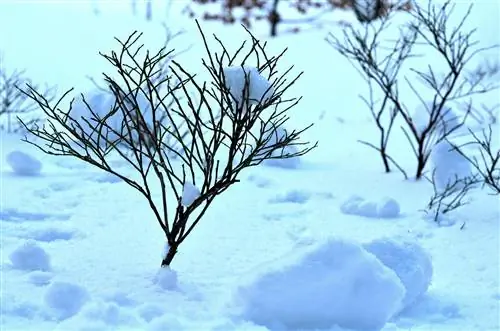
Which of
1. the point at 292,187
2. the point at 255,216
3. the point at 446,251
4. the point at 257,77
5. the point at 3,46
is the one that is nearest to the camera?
the point at 257,77

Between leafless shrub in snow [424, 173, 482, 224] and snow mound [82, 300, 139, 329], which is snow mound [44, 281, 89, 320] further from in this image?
leafless shrub in snow [424, 173, 482, 224]

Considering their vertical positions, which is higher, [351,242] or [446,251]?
[351,242]

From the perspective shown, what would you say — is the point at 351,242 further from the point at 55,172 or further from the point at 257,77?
the point at 55,172

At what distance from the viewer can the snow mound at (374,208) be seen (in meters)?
4.72

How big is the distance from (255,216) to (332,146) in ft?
11.2

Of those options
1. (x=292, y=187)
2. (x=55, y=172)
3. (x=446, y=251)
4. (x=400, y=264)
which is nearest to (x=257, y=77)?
(x=400, y=264)

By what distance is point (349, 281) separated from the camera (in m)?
2.84

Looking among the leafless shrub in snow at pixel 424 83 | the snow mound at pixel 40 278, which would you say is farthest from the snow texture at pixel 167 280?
the leafless shrub in snow at pixel 424 83

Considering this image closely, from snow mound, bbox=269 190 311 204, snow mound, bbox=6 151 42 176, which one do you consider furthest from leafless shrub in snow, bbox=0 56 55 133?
snow mound, bbox=269 190 311 204

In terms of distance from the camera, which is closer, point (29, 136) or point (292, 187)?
point (292, 187)

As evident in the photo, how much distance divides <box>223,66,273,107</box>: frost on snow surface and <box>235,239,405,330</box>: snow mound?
719 millimetres

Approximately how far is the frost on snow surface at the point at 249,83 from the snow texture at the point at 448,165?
2.62 meters

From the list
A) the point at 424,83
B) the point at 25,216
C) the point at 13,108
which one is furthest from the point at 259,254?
the point at 424,83

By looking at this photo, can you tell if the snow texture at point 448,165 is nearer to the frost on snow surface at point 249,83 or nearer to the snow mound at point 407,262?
the snow mound at point 407,262
